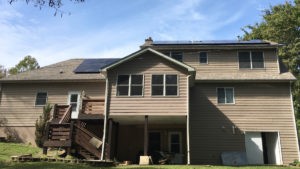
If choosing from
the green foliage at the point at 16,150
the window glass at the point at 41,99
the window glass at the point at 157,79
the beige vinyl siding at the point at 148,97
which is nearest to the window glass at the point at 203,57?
the beige vinyl siding at the point at 148,97

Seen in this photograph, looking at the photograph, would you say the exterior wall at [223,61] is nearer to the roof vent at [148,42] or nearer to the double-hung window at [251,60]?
the double-hung window at [251,60]

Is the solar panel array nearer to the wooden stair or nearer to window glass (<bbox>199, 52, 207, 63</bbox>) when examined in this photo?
window glass (<bbox>199, 52, 207, 63</bbox>)

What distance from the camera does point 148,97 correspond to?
16938 millimetres

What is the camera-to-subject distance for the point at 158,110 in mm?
16594

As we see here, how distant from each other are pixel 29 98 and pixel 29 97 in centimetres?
8

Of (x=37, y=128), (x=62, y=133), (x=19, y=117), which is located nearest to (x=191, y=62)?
(x=62, y=133)

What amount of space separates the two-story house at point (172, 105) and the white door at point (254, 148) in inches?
2.3

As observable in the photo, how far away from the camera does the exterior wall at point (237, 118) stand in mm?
18406

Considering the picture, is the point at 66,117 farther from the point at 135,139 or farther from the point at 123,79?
the point at 135,139

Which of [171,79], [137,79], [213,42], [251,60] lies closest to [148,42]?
[213,42]

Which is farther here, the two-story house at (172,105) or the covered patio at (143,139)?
the covered patio at (143,139)

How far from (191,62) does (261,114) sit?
561 cm

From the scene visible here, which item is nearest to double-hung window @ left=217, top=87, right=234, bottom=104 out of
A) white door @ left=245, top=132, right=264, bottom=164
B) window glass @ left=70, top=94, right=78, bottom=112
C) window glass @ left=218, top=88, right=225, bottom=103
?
window glass @ left=218, top=88, right=225, bottom=103

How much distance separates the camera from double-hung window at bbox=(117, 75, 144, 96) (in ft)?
56.2
